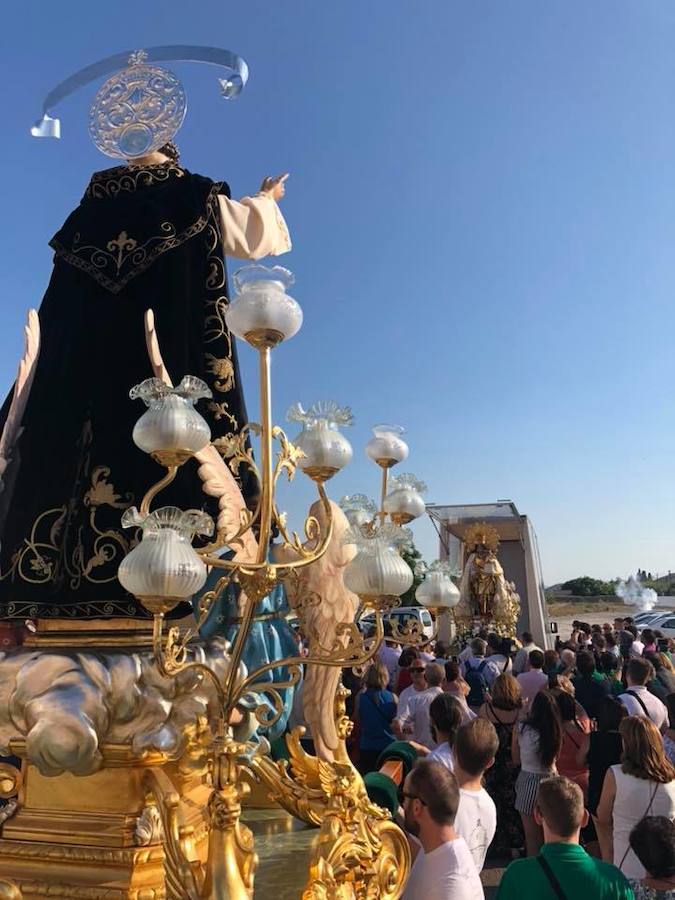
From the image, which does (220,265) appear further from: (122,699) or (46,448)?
(122,699)

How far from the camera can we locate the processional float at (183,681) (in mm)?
2160

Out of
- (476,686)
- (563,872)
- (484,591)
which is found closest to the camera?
(563,872)

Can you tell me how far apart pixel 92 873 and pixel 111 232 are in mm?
2646

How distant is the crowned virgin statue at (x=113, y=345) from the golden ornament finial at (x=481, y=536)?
577 inches

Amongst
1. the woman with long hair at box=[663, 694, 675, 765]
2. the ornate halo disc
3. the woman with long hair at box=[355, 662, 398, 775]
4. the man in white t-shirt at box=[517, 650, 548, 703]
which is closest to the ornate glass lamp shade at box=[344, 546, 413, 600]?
the ornate halo disc

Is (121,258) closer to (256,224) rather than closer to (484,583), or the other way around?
(256,224)

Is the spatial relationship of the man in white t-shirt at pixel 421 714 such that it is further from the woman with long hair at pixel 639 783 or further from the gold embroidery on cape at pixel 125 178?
the gold embroidery on cape at pixel 125 178

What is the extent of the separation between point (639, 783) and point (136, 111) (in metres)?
4.10

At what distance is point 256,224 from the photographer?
3.78 m

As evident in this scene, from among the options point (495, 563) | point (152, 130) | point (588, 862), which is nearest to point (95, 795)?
point (588, 862)

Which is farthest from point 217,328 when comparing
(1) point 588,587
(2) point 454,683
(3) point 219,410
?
(1) point 588,587

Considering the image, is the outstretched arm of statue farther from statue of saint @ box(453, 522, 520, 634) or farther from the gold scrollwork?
statue of saint @ box(453, 522, 520, 634)

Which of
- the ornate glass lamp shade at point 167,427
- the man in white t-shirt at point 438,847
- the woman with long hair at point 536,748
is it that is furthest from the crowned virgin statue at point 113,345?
the woman with long hair at point 536,748

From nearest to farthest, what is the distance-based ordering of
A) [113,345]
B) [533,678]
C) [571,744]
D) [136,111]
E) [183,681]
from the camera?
1. [183,681]
2. [113,345]
3. [136,111]
4. [571,744]
5. [533,678]
